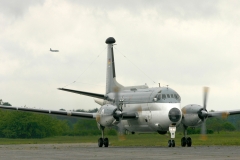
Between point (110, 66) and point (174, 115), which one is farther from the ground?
point (110, 66)

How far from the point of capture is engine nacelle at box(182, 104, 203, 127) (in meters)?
33.9

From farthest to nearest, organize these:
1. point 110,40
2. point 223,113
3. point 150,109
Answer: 1. point 110,40
2. point 223,113
3. point 150,109

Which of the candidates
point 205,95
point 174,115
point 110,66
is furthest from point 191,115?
point 110,66

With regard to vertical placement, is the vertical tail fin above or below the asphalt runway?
above

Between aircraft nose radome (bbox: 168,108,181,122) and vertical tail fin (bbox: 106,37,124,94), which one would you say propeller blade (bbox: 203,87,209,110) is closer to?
aircraft nose radome (bbox: 168,108,181,122)

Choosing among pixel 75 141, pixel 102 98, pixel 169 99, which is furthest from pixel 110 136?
pixel 169 99

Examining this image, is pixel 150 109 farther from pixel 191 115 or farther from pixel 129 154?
pixel 129 154

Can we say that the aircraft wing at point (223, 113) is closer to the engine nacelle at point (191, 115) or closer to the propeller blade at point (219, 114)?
the propeller blade at point (219, 114)

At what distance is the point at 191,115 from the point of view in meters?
34.1

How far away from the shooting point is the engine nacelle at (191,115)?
111 feet

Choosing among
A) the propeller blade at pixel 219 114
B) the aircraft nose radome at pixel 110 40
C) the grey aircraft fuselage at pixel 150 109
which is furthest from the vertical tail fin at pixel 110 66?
the propeller blade at pixel 219 114

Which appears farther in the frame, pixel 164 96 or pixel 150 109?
pixel 150 109

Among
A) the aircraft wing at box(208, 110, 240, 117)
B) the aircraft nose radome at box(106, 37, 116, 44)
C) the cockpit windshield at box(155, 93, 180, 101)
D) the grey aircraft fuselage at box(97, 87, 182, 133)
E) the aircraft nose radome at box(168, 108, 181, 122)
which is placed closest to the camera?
the aircraft nose radome at box(168, 108, 181, 122)

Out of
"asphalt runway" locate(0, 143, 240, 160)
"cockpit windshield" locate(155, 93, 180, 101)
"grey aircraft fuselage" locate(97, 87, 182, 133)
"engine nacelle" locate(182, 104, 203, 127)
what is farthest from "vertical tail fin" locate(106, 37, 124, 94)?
"asphalt runway" locate(0, 143, 240, 160)
